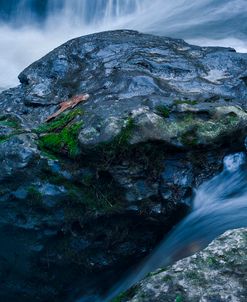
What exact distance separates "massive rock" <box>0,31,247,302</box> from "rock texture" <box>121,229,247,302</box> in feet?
3.82

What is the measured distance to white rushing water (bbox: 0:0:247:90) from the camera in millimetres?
12070

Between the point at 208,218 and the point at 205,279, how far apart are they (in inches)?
62.0

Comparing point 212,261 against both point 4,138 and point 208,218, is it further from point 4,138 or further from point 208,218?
point 4,138

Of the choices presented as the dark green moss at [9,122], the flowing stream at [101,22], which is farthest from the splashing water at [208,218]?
the flowing stream at [101,22]

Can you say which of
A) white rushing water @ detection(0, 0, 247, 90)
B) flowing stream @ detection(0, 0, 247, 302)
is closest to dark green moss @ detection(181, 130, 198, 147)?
flowing stream @ detection(0, 0, 247, 302)

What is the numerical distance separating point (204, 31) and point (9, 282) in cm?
814

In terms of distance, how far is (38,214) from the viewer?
435 centimetres

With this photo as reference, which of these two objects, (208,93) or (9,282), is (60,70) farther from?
(9,282)

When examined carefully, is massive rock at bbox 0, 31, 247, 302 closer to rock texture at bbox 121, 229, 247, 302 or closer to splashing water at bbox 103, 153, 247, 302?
splashing water at bbox 103, 153, 247, 302

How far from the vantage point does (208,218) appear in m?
4.47

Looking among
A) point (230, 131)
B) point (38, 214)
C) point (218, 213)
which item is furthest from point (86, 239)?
point (230, 131)

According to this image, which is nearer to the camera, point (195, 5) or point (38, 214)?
point (38, 214)

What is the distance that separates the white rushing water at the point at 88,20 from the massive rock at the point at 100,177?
7.34 meters

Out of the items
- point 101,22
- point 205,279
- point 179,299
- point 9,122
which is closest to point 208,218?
point 205,279
